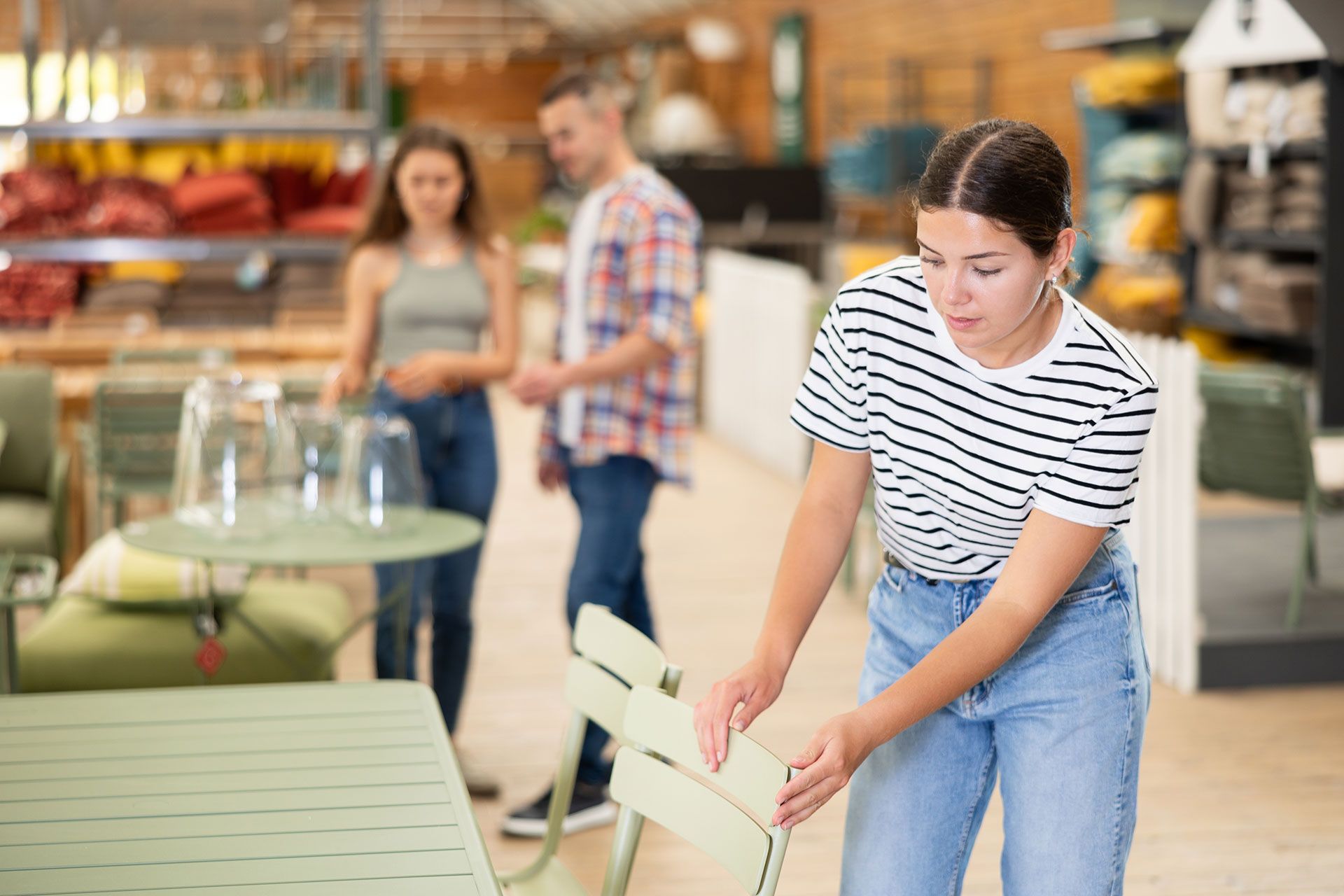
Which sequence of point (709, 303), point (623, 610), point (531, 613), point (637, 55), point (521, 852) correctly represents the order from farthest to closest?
point (637, 55)
point (709, 303)
point (531, 613)
point (623, 610)
point (521, 852)

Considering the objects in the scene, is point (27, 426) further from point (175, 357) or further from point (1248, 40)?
point (1248, 40)

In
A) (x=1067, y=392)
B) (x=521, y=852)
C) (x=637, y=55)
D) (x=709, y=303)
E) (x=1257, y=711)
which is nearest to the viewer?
(x=1067, y=392)

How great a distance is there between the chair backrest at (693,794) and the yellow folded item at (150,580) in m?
1.82

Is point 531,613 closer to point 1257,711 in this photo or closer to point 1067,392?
point 1257,711

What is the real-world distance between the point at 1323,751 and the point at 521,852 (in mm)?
2189

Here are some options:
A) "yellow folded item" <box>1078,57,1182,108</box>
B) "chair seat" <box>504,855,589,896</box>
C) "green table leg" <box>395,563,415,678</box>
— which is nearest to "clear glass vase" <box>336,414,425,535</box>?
"green table leg" <box>395,563,415,678</box>

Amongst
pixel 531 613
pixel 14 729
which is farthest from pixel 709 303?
pixel 14 729

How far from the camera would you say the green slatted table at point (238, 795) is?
1595 mm

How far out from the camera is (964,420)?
5.71ft

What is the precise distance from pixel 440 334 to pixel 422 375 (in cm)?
25

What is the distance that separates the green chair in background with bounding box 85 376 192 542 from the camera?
489 cm

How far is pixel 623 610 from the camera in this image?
3.60 meters

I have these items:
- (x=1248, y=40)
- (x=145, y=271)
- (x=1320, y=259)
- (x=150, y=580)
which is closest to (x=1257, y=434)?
(x=1320, y=259)

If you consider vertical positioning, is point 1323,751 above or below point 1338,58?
below
